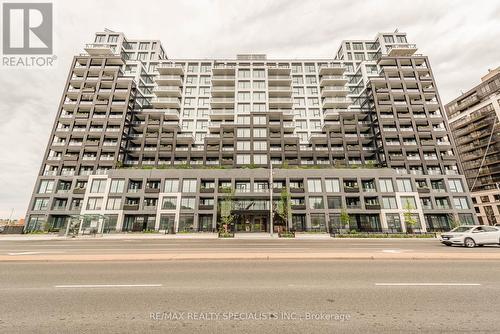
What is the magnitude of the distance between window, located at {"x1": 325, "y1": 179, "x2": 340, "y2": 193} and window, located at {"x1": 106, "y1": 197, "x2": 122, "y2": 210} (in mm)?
42985

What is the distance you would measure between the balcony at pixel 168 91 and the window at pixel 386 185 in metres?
56.5

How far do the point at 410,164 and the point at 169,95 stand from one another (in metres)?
65.6

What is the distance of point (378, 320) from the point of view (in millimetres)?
4375

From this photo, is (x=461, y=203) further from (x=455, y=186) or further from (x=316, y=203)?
(x=316, y=203)

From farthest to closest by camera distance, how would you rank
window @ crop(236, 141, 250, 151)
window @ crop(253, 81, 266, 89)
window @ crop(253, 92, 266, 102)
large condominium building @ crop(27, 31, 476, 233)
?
1. window @ crop(253, 81, 266, 89)
2. window @ crop(253, 92, 266, 102)
3. window @ crop(236, 141, 250, 151)
4. large condominium building @ crop(27, 31, 476, 233)

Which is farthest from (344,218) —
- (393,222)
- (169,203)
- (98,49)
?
(98,49)

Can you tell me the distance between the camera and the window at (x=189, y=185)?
47031 mm

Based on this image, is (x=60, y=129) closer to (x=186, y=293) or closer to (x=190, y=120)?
(x=190, y=120)

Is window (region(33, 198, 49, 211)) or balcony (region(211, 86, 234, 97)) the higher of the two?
balcony (region(211, 86, 234, 97))

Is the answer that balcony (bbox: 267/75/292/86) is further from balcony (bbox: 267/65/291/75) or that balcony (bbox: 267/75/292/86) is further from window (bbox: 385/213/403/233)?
window (bbox: 385/213/403/233)

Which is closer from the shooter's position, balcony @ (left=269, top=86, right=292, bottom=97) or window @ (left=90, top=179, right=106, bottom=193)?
window @ (left=90, top=179, right=106, bottom=193)

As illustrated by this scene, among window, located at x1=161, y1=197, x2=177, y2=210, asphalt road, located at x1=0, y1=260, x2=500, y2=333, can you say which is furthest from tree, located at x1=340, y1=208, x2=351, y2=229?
window, located at x1=161, y1=197, x2=177, y2=210

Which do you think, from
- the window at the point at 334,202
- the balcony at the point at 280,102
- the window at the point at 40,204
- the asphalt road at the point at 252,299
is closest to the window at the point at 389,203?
the window at the point at 334,202

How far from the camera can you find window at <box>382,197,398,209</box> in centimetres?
4516
